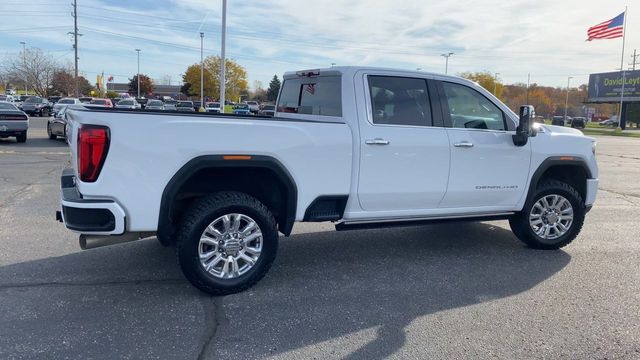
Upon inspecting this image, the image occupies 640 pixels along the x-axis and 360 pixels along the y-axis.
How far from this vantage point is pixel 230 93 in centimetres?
8581

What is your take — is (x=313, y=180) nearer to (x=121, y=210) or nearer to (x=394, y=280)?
(x=394, y=280)

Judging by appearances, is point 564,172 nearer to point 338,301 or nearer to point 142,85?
point 338,301

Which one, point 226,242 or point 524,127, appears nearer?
point 226,242

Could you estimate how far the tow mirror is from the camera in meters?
5.47

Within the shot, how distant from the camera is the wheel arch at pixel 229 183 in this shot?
4.15 m

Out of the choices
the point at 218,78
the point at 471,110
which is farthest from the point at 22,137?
the point at 218,78

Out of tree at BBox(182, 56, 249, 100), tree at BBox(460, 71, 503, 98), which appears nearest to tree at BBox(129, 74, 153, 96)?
tree at BBox(182, 56, 249, 100)

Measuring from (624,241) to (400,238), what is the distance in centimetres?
298

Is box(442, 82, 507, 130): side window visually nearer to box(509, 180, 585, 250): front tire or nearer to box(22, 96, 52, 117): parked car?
box(509, 180, 585, 250): front tire

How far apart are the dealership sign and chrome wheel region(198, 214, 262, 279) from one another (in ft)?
227

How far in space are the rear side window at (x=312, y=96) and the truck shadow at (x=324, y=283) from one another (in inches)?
64.6

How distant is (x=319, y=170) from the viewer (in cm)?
468

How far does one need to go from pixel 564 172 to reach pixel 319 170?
139 inches

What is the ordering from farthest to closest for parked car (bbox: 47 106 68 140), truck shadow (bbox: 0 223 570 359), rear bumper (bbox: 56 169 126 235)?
parked car (bbox: 47 106 68 140) < rear bumper (bbox: 56 169 126 235) < truck shadow (bbox: 0 223 570 359)
